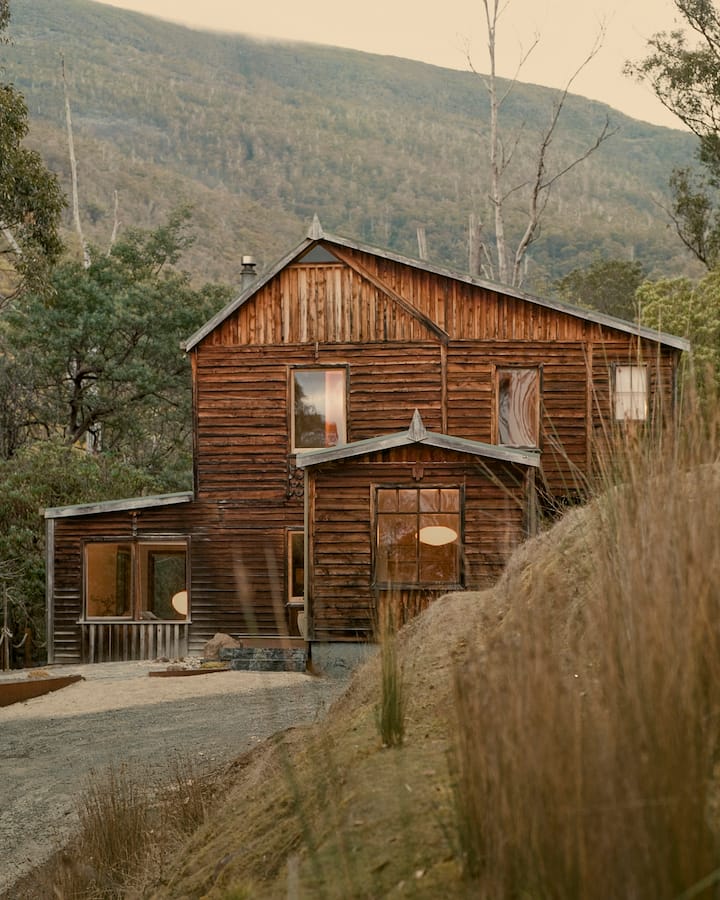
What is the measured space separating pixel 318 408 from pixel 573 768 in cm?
1612

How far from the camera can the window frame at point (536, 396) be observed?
707 inches

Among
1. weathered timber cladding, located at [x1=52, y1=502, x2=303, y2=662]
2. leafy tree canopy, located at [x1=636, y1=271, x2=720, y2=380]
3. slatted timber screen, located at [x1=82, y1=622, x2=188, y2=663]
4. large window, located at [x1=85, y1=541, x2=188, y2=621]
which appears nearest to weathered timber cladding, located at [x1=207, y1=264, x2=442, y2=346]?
weathered timber cladding, located at [x1=52, y1=502, x2=303, y2=662]

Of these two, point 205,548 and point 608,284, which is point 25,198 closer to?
point 205,548

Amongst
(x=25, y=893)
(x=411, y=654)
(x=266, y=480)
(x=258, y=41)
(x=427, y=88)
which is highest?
(x=258, y=41)

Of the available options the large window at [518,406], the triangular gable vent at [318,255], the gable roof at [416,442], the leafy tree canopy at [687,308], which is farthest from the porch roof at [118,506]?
the leafy tree canopy at [687,308]

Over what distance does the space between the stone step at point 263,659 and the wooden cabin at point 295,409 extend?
5.24 feet

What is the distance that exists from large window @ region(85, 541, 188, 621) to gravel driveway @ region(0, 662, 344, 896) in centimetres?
331

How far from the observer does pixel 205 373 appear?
727 inches

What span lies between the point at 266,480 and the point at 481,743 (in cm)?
1603

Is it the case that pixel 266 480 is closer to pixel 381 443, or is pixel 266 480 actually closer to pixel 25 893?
pixel 381 443

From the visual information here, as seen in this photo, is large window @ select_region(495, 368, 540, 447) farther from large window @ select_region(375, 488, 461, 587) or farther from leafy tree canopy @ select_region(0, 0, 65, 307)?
leafy tree canopy @ select_region(0, 0, 65, 307)

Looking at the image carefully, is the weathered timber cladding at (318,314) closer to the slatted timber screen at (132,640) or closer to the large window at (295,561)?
the large window at (295,561)

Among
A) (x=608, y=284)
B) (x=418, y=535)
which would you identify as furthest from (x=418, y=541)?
(x=608, y=284)

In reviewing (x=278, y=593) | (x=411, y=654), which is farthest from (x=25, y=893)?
(x=278, y=593)
